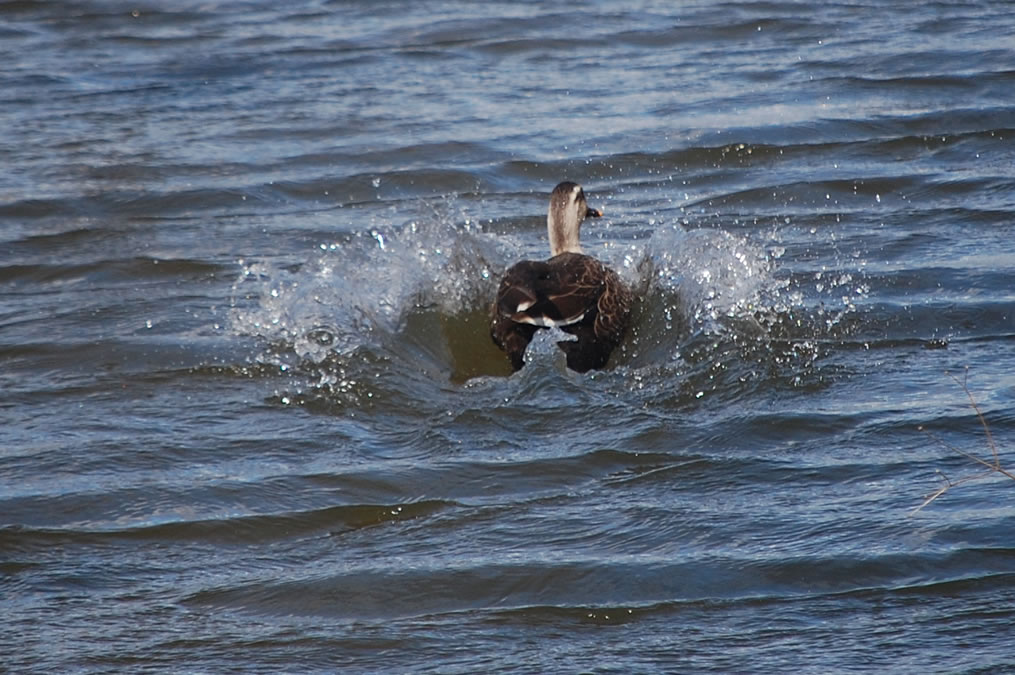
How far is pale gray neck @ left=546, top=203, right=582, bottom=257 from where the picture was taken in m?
8.40

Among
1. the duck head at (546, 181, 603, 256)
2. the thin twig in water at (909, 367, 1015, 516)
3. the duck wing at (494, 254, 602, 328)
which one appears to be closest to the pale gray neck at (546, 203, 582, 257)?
the duck head at (546, 181, 603, 256)

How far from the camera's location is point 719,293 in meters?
7.38

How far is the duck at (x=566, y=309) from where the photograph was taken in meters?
7.02

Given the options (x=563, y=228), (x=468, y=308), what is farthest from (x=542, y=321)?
(x=563, y=228)

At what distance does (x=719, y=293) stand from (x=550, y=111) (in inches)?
185

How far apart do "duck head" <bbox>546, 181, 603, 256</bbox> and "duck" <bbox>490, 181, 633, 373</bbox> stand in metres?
0.80

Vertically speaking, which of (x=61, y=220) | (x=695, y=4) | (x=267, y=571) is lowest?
→ (x=267, y=571)

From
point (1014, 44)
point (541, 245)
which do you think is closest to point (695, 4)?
point (1014, 44)

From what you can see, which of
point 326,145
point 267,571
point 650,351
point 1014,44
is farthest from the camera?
point 1014,44

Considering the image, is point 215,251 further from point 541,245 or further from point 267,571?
point 267,571

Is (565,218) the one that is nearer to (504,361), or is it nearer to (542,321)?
(504,361)

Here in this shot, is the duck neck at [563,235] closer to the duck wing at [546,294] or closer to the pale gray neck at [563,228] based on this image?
the pale gray neck at [563,228]

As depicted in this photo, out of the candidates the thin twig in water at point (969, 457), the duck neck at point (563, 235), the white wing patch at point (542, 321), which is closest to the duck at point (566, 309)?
the white wing patch at point (542, 321)

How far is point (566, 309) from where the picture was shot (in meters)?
7.06
